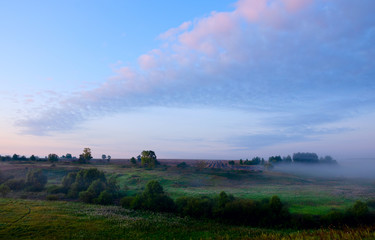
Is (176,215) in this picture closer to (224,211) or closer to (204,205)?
(204,205)

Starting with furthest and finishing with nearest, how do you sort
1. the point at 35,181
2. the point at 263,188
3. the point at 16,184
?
the point at 263,188, the point at 35,181, the point at 16,184

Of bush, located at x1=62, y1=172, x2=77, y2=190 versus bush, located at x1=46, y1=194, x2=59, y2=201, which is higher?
bush, located at x1=62, y1=172, x2=77, y2=190

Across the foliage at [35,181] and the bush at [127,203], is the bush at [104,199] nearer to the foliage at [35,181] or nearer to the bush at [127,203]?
the bush at [127,203]

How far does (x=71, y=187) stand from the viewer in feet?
237

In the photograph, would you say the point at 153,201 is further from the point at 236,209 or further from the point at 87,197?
the point at 87,197

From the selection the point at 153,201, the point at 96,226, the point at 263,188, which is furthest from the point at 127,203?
the point at 263,188

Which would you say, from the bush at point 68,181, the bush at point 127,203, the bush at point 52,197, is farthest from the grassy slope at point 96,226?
the bush at point 68,181

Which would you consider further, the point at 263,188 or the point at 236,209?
the point at 263,188

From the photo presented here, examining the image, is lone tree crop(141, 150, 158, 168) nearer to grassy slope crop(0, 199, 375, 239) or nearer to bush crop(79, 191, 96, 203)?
bush crop(79, 191, 96, 203)

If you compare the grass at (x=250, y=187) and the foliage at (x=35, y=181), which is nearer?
the grass at (x=250, y=187)

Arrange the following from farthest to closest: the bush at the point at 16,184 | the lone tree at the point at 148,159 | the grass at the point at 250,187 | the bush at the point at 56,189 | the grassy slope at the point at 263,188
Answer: the lone tree at the point at 148,159 → the bush at the point at 16,184 → the bush at the point at 56,189 → the grass at the point at 250,187 → the grassy slope at the point at 263,188

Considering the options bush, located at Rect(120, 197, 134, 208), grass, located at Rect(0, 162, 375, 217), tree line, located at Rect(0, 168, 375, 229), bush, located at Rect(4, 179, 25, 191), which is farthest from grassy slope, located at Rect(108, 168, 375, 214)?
bush, located at Rect(4, 179, 25, 191)

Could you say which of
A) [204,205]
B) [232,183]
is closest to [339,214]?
A: [204,205]

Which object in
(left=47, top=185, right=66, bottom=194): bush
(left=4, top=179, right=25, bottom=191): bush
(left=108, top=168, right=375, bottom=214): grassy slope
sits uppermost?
(left=4, top=179, right=25, bottom=191): bush
